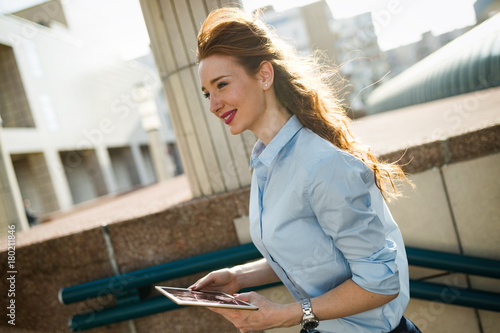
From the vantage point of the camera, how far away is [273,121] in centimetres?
143

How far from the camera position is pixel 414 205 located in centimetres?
208

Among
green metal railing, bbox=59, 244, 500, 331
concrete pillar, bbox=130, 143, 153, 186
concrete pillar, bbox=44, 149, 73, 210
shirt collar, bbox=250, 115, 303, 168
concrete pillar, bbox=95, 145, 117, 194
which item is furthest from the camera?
concrete pillar, bbox=130, 143, 153, 186

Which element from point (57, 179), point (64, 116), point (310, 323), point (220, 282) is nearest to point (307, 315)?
point (310, 323)

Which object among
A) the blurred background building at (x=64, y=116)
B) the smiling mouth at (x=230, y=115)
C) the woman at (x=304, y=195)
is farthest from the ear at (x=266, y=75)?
the blurred background building at (x=64, y=116)

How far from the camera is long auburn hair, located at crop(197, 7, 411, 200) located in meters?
1.37

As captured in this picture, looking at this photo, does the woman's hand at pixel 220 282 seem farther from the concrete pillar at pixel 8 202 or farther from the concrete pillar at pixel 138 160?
the concrete pillar at pixel 138 160

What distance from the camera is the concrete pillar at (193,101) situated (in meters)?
2.25

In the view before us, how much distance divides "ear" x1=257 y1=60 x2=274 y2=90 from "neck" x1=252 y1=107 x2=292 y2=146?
0.34ft

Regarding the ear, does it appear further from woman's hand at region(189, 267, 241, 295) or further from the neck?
woman's hand at region(189, 267, 241, 295)

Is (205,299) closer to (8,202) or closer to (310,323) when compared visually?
(310,323)

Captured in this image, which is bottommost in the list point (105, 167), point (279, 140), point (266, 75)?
point (279, 140)

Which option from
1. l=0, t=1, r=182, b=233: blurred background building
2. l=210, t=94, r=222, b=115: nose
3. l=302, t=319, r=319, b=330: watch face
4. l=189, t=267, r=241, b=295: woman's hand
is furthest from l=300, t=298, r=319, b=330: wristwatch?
l=0, t=1, r=182, b=233: blurred background building

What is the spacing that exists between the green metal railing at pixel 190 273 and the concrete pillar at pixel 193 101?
0.49 m

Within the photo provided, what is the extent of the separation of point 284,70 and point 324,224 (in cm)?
66
